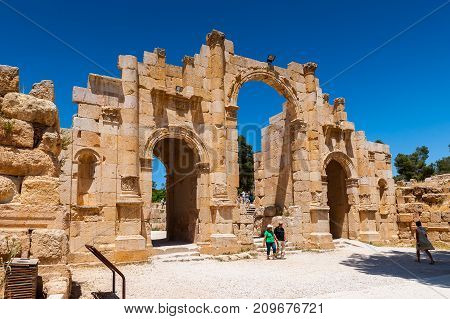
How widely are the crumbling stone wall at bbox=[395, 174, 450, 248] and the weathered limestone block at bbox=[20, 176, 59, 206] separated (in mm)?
16136

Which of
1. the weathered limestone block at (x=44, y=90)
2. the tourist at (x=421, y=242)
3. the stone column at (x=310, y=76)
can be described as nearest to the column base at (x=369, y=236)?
the tourist at (x=421, y=242)

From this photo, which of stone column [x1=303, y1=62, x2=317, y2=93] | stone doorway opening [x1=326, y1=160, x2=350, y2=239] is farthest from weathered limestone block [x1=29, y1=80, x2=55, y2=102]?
stone doorway opening [x1=326, y1=160, x2=350, y2=239]

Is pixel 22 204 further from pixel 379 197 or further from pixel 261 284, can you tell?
pixel 379 197

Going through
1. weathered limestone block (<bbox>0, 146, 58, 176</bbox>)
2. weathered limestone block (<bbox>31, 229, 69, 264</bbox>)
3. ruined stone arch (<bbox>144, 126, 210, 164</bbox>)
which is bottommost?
weathered limestone block (<bbox>31, 229, 69, 264</bbox>)

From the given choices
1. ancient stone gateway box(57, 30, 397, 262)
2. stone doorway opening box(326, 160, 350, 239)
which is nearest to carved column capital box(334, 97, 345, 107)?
ancient stone gateway box(57, 30, 397, 262)

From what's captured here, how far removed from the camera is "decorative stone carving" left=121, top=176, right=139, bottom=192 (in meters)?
10.7

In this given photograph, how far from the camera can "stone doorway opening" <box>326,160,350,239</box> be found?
55.2 ft

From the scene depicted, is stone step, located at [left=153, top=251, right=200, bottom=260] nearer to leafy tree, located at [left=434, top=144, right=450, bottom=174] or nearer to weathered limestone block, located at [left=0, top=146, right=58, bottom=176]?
weathered limestone block, located at [left=0, top=146, right=58, bottom=176]

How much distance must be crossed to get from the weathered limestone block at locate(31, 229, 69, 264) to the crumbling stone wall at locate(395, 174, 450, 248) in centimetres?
1598

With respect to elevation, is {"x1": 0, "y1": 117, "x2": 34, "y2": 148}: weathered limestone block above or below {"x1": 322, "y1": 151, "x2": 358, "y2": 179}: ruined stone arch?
below

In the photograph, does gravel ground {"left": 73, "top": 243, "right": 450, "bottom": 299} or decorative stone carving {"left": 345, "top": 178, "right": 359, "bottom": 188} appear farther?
decorative stone carving {"left": 345, "top": 178, "right": 359, "bottom": 188}

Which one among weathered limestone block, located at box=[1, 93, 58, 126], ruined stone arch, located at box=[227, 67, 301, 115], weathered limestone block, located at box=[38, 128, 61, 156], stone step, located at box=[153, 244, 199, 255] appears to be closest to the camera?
weathered limestone block, located at box=[1, 93, 58, 126]

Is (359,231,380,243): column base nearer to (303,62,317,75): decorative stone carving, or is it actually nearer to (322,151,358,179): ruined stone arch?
(322,151,358,179): ruined stone arch

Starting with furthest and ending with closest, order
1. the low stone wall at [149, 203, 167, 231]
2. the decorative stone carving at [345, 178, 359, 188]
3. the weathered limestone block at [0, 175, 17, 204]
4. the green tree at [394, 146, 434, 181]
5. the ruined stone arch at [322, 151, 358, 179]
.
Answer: the green tree at [394, 146, 434, 181], the low stone wall at [149, 203, 167, 231], the decorative stone carving at [345, 178, 359, 188], the ruined stone arch at [322, 151, 358, 179], the weathered limestone block at [0, 175, 17, 204]
